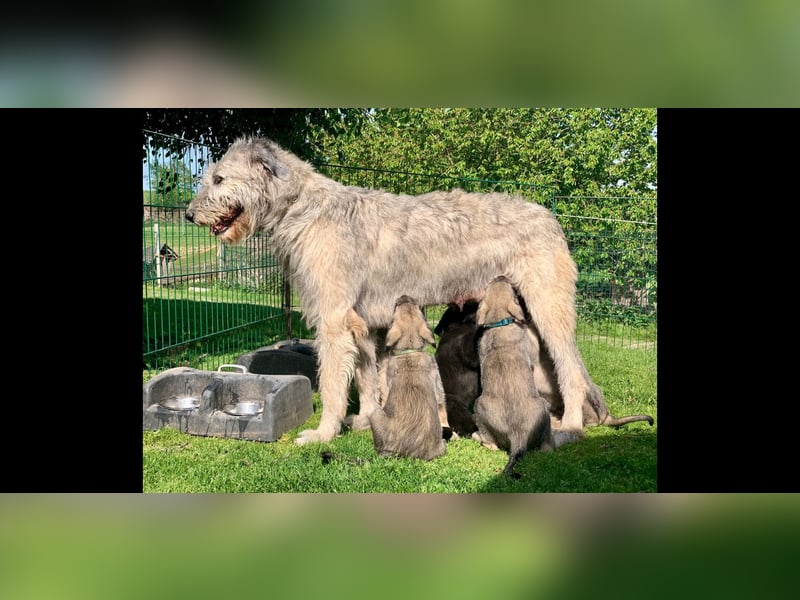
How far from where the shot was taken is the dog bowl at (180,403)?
6.79 meters

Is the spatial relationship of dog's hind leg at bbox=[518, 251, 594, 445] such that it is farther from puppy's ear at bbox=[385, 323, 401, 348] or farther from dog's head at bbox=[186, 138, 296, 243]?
dog's head at bbox=[186, 138, 296, 243]

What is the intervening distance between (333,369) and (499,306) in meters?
1.76

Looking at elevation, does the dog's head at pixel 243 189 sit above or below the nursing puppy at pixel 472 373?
above

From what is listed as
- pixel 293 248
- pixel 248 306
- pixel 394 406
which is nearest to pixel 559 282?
pixel 394 406

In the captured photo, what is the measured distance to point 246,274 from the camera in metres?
9.34

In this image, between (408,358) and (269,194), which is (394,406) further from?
(269,194)

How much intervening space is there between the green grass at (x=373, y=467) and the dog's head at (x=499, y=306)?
4.04 ft

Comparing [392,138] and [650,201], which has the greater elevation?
[392,138]

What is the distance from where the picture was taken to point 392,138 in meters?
13.9

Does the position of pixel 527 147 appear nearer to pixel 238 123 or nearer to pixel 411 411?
pixel 238 123

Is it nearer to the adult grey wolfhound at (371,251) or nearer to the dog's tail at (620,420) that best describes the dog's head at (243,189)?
the adult grey wolfhound at (371,251)

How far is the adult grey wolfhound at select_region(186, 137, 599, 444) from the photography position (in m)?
6.10

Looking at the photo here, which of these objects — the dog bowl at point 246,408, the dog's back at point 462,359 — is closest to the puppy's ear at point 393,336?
the dog's back at point 462,359

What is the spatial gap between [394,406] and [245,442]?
5.60 feet
